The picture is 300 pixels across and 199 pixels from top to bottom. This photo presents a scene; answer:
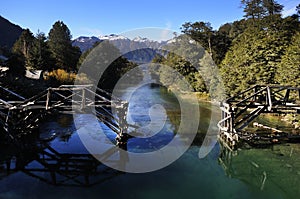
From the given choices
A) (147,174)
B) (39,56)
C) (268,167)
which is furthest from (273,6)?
(147,174)

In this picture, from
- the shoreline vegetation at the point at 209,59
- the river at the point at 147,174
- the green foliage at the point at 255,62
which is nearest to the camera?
the river at the point at 147,174

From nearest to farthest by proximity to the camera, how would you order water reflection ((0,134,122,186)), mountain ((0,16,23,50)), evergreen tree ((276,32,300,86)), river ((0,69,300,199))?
river ((0,69,300,199)), water reflection ((0,134,122,186)), evergreen tree ((276,32,300,86)), mountain ((0,16,23,50))

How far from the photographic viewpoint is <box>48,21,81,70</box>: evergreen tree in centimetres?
5377

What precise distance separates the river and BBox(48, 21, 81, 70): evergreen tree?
133 feet

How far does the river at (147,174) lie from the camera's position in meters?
9.58

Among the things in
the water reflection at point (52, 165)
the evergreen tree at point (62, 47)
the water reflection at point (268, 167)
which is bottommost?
the water reflection at point (52, 165)

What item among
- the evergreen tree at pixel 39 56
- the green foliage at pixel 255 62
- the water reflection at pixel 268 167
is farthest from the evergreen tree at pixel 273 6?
the water reflection at pixel 268 167

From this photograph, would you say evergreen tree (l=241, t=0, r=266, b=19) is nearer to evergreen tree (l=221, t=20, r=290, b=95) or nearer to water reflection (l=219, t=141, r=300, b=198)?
evergreen tree (l=221, t=20, r=290, b=95)

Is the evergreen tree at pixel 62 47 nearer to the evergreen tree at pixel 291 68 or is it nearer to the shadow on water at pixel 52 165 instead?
the shadow on water at pixel 52 165

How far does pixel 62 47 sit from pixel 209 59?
31976 millimetres

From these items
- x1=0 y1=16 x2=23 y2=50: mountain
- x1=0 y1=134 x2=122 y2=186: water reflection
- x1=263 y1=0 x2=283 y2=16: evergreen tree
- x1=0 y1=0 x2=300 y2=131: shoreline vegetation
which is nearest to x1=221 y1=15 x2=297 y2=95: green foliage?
x1=0 y1=0 x2=300 y2=131: shoreline vegetation

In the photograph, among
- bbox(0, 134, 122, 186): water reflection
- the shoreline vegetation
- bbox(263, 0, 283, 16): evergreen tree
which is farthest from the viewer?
bbox(263, 0, 283, 16): evergreen tree

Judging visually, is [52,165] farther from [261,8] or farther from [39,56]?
[261,8]

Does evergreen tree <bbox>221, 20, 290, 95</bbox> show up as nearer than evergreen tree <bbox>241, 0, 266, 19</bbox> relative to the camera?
Yes
